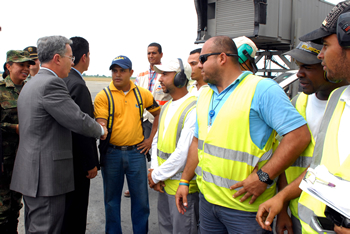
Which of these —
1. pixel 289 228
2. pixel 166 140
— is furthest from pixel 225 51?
pixel 289 228

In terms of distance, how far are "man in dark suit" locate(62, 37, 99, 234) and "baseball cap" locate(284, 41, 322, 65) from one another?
2113mm

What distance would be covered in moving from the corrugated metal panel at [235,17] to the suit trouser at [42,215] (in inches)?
263

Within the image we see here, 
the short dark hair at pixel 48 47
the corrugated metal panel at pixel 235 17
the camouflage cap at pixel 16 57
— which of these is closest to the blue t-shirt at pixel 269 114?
the short dark hair at pixel 48 47

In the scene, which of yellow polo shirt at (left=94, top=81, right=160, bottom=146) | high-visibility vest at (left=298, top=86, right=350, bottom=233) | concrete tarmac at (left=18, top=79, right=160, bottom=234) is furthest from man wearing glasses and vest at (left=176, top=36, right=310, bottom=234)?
concrete tarmac at (left=18, top=79, right=160, bottom=234)

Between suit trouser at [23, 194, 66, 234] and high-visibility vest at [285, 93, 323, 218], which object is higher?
high-visibility vest at [285, 93, 323, 218]

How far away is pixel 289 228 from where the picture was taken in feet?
6.21

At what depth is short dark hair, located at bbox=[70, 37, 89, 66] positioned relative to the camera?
3.16 m

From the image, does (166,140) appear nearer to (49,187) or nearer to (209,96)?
(209,96)

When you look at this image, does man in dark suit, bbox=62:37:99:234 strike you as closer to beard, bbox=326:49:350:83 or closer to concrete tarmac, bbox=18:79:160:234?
concrete tarmac, bbox=18:79:160:234

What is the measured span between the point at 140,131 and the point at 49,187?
4.25 feet

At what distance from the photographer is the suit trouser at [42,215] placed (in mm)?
2383

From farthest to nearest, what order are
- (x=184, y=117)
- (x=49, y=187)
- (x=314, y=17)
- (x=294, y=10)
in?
(x=314, y=17) < (x=294, y=10) < (x=184, y=117) < (x=49, y=187)

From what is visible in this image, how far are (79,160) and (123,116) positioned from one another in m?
0.72

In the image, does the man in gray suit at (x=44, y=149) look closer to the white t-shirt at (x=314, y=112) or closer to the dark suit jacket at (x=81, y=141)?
the dark suit jacket at (x=81, y=141)
